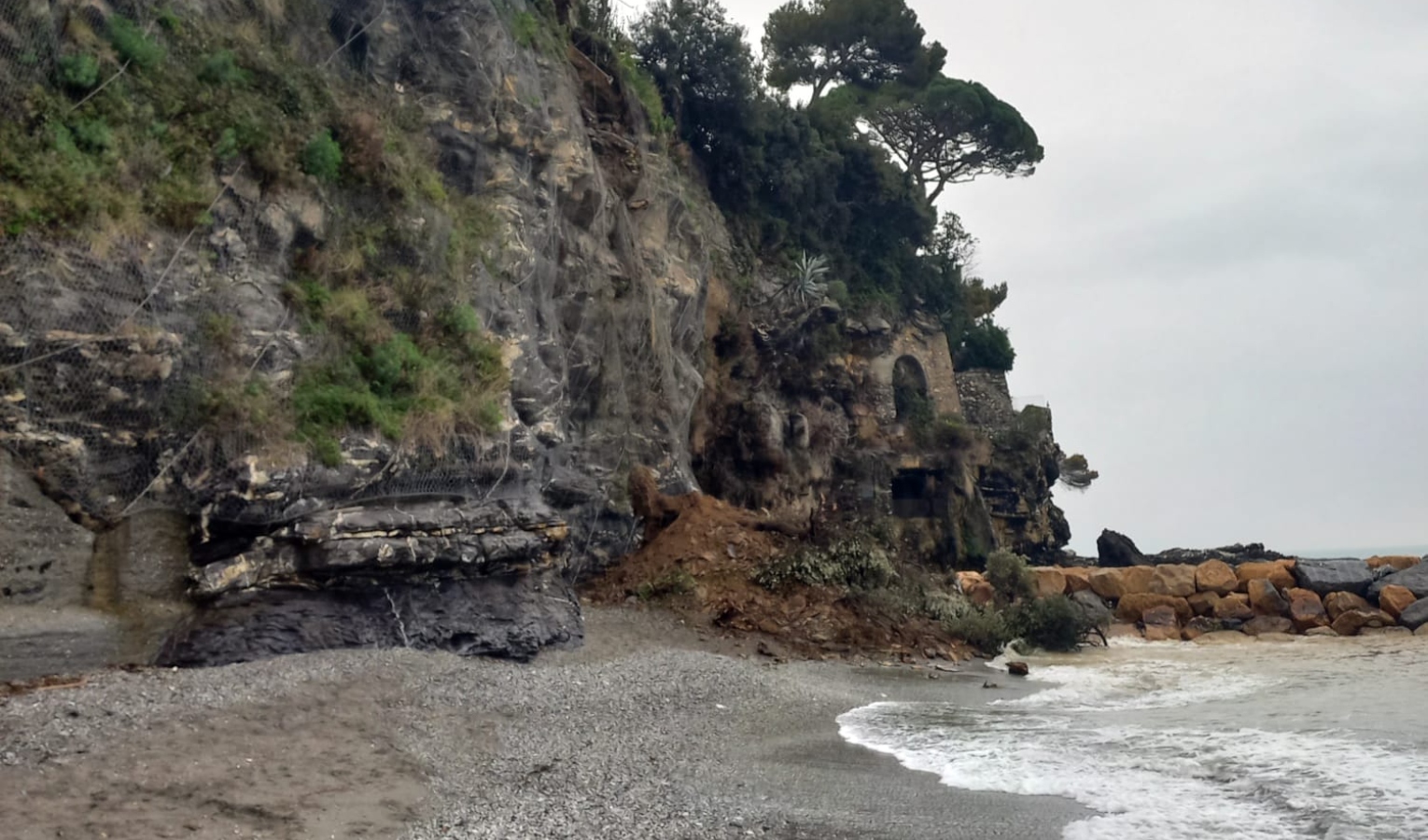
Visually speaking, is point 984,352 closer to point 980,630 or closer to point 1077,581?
point 1077,581

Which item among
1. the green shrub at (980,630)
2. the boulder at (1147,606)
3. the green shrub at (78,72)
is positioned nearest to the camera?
the green shrub at (78,72)

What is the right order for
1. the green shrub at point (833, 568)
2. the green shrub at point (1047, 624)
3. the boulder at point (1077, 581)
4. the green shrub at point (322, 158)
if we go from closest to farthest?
the green shrub at point (322, 158) → the green shrub at point (833, 568) → the green shrub at point (1047, 624) → the boulder at point (1077, 581)

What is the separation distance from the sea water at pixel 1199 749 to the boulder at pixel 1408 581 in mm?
10067

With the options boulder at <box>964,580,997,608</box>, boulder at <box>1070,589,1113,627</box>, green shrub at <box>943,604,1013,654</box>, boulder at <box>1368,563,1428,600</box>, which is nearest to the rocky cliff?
green shrub at <box>943,604,1013,654</box>

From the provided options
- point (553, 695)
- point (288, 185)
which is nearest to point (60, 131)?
point (288, 185)

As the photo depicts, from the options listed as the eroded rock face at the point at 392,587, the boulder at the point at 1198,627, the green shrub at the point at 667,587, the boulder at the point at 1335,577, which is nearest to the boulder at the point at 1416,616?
the boulder at the point at 1335,577

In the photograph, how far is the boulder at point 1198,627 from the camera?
23969mm

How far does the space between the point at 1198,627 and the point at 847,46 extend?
27.4 m

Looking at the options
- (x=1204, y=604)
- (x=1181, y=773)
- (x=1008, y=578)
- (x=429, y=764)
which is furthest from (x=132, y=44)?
(x=1204, y=604)

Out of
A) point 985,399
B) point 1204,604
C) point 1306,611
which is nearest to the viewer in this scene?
point 1306,611

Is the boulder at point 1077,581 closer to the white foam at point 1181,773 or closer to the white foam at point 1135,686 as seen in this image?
the white foam at point 1135,686

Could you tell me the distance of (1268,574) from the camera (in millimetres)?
26031

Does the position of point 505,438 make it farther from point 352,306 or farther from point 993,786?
point 993,786

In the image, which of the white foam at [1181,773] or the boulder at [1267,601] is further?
the boulder at [1267,601]
